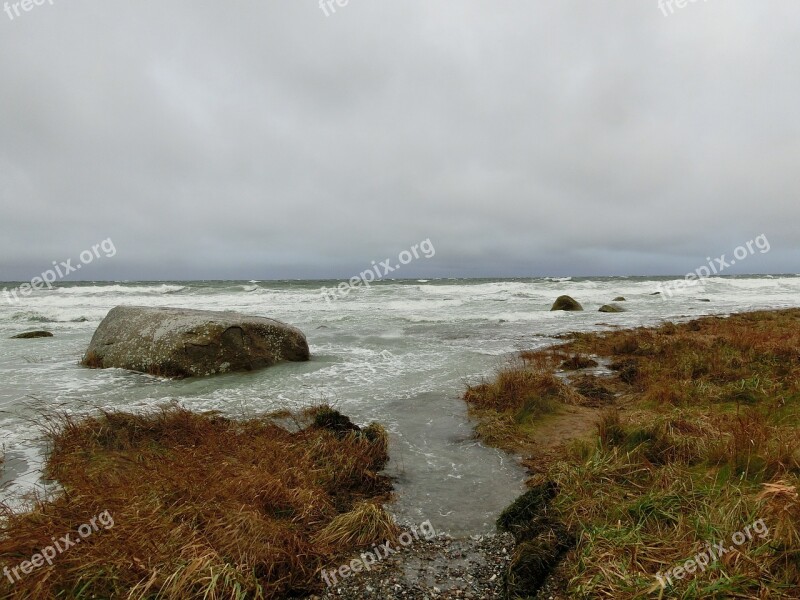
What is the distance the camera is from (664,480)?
13.6ft

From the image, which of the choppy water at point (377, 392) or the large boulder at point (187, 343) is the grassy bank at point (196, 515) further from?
the large boulder at point (187, 343)

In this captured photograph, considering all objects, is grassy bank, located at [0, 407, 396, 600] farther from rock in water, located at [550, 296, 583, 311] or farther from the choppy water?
rock in water, located at [550, 296, 583, 311]

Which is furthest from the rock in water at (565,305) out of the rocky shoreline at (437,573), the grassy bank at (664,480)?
the rocky shoreline at (437,573)

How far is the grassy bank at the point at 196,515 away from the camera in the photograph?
282 centimetres

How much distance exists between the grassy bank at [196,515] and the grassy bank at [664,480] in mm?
1639

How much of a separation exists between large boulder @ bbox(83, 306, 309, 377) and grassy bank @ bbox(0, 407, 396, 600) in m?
4.54

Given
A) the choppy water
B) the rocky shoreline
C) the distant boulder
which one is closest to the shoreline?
the rocky shoreline

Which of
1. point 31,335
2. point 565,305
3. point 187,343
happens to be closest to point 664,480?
point 187,343

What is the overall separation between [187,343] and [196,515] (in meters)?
7.82

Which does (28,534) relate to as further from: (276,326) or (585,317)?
(585,317)

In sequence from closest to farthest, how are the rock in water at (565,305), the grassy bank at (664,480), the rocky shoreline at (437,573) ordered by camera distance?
the grassy bank at (664,480) → the rocky shoreline at (437,573) → the rock in water at (565,305)

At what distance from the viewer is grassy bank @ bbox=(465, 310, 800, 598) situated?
9.09 feet

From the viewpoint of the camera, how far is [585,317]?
24141mm

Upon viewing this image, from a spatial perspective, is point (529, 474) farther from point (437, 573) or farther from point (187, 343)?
point (187, 343)
